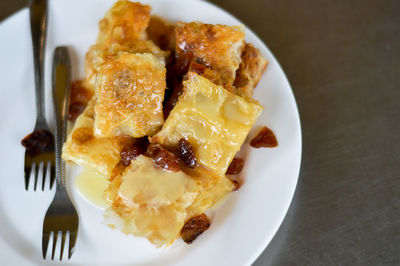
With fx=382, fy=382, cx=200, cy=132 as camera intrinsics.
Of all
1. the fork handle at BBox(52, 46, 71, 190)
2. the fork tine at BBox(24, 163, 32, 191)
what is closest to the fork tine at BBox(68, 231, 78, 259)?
the fork handle at BBox(52, 46, 71, 190)

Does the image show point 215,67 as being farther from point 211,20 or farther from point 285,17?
point 285,17

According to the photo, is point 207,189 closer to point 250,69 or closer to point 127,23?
point 250,69

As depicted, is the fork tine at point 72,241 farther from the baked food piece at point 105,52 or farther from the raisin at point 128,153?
the baked food piece at point 105,52

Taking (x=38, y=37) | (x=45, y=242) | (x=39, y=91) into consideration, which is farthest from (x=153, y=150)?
(x=38, y=37)

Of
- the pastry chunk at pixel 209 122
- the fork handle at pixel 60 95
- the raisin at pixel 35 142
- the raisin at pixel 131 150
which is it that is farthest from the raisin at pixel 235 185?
the raisin at pixel 35 142

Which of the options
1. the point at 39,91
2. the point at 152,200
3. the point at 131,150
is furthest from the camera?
the point at 39,91
